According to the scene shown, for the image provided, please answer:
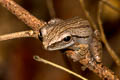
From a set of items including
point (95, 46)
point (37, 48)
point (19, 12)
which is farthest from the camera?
point (37, 48)

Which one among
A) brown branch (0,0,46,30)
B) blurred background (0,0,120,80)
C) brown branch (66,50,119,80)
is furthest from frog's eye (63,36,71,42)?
blurred background (0,0,120,80)

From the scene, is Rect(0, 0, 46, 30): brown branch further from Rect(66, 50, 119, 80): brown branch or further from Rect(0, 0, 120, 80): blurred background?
Rect(0, 0, 120, 80): blurred background

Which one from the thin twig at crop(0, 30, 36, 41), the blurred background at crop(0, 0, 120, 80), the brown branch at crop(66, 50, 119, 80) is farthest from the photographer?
the blurred background at crop(0, 0, 120, 80)

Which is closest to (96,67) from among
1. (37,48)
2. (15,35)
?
(15,35)

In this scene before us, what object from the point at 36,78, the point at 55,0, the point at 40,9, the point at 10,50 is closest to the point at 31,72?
the point at 36,78

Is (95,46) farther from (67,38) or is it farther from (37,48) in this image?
(37,48)

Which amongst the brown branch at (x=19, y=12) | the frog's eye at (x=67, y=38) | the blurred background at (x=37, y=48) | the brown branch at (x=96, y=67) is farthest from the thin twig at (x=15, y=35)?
the blurred background at (x=37, y=48)

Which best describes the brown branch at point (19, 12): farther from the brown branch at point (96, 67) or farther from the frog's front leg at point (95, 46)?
the frog's front leg at point (95, 46)

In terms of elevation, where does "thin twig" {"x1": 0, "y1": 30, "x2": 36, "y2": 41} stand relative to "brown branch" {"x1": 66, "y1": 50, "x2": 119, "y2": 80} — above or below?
above
